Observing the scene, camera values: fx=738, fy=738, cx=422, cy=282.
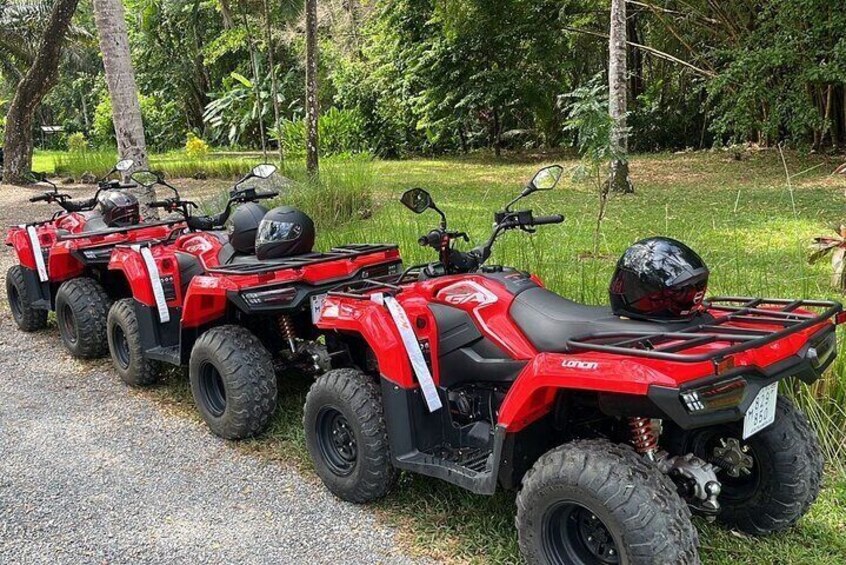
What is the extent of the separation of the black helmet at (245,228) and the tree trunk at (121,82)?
10.2 ft

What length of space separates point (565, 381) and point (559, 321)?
0.41 m

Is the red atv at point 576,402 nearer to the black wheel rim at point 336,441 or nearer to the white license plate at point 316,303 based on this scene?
the black wheel rim at point 336,441

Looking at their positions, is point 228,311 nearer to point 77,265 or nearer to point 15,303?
point 77,265

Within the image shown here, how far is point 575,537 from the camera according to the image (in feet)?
8.32

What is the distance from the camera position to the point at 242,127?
31.5 meters

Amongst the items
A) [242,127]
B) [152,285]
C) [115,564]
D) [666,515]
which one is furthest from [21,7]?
[666,515]

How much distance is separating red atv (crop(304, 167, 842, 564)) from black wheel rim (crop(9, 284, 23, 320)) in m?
4.43

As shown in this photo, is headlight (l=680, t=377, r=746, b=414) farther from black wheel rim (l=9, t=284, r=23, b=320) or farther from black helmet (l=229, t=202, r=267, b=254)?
black wheel rim (l=9, t=284, r=23, b=320)

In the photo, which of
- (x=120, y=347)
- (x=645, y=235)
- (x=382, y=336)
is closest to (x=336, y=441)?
(x=382, y=336)

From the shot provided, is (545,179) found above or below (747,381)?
above

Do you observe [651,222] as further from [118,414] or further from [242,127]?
[242,127]

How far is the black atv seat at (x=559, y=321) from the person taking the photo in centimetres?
253

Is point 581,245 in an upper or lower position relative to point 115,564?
upper

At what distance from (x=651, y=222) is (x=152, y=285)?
20.9 feet
